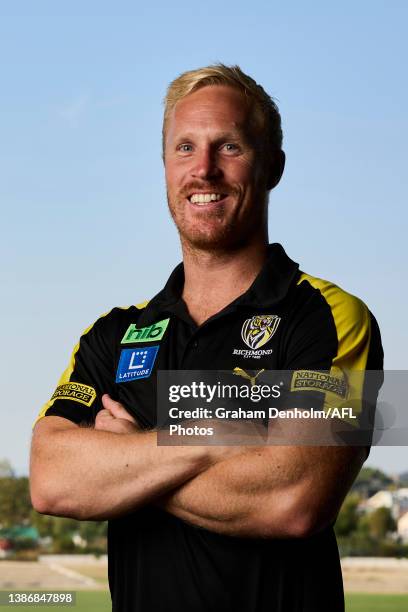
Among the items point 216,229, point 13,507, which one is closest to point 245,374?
point 216,229

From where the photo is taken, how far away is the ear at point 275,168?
3.62 m

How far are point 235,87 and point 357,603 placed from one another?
3618cm

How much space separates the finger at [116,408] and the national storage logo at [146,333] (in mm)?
275

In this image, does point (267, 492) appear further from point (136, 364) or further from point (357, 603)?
point (357, 603)

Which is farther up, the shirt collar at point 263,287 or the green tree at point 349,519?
the green tree at point 349,519

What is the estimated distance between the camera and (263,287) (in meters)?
3.31

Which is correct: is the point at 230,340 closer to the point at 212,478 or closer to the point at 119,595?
the point at 212,478

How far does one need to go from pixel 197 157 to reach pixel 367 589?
4066cm

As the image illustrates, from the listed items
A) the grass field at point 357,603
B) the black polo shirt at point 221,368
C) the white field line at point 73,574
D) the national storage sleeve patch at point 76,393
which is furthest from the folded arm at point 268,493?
the white field line at point 73,574

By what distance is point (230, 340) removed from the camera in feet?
10.6

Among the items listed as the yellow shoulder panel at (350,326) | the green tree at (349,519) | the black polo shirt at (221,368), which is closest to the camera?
the black polo shirt at (221,368)

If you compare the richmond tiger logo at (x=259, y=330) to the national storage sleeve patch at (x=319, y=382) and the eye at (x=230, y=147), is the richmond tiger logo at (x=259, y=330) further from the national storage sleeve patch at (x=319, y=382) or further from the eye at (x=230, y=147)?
the eye at (x=230, y=147)

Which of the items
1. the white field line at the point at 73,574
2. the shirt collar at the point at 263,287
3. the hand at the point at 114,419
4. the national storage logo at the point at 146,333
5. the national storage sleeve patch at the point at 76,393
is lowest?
the white field line at the point at 73,574

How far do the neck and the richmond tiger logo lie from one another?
0.64ft
